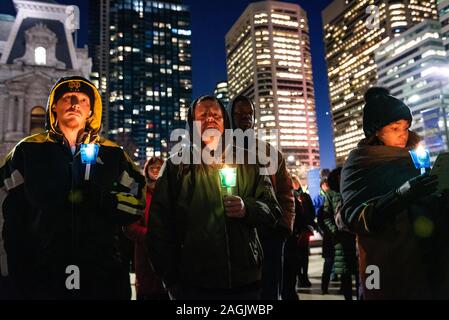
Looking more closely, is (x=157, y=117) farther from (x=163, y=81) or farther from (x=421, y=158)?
(x=421, y=158)

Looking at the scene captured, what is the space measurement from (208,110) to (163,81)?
151782 mm

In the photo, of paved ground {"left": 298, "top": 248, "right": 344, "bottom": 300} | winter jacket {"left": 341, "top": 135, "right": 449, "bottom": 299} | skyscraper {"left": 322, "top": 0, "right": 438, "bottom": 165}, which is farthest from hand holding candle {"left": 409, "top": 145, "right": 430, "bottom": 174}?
skyscraper {"left": 322, "top": 0, "right": 438, "bottom": 165}

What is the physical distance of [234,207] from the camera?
2.21m

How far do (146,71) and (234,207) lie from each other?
152 metres

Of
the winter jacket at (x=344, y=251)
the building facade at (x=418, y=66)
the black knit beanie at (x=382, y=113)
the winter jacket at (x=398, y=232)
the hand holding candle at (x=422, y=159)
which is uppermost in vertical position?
the building facade at (x=418, y=66)

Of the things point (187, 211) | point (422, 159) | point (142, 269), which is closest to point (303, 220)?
point (142, 269)

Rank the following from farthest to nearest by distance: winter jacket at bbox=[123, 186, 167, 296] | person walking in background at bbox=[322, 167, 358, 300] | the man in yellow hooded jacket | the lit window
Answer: the lit window → person walking in background at bbox=[322, 167, 358, 300] → winter jacket at bbox=[123, 186, 167, 296] → the man in yellow hooded jacket

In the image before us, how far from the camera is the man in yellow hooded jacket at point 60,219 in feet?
7.07

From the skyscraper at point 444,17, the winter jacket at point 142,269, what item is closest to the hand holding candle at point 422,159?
the winter jacket at point 142,269

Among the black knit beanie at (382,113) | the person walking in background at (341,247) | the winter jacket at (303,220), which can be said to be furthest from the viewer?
the winter jacket at (303,220)

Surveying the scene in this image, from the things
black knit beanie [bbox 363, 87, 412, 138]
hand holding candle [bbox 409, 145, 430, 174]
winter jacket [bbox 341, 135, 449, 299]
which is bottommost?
winter jacket [bbox 341, 135, 449, 299]

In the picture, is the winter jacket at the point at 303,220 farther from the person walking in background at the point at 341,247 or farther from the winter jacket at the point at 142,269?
the winter jacket at the point at 142,269

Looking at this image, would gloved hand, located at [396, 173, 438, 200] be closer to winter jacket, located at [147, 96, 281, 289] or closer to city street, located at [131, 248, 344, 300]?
winter jacket, located at [147, 96, 281, 289]

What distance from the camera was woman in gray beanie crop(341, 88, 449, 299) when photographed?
2545 millimetres
